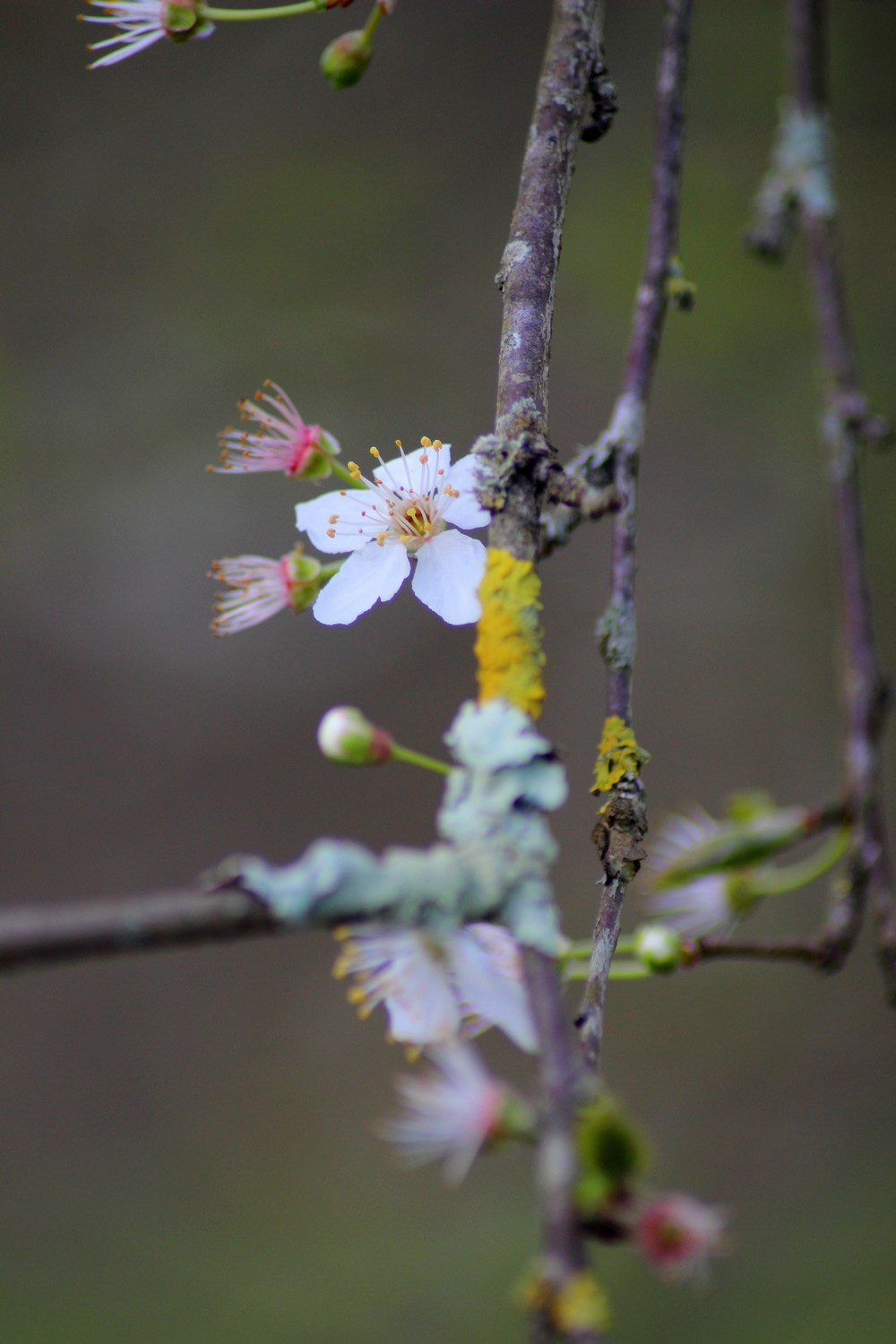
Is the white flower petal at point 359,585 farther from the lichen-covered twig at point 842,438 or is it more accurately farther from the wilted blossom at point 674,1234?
the wilted blossom at point 674,1234

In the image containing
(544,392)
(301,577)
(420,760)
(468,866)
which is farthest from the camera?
(301,577)

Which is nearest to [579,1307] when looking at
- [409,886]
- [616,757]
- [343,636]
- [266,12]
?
[409,886]

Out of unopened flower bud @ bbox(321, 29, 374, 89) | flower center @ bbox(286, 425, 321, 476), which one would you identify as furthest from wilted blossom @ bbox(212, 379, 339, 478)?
unopened flower bud @ bbox(321, 29, 374, 89)

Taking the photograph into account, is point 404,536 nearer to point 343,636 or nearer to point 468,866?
point 468,866

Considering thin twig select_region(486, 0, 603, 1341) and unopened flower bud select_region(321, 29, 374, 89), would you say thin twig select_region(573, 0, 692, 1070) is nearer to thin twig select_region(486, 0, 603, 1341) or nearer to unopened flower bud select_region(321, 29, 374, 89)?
thin twig select_region(486, 0, 603, 1341)

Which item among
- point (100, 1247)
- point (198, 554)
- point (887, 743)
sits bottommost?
point (100, 1247)

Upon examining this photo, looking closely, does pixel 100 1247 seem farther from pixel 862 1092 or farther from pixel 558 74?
pixel 558 74

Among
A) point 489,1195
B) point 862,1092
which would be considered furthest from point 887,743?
point 489,1195
